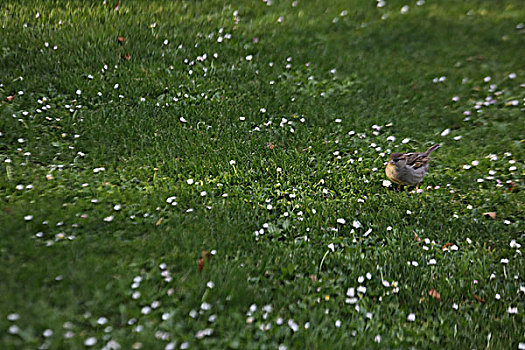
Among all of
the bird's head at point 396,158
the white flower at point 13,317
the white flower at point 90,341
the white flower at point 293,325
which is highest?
the white flower at point 13,317

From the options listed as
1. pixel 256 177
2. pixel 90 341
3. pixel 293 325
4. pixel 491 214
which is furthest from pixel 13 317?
pixel 491 214

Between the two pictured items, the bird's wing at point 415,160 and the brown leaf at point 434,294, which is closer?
the brown leaf at point 434,294

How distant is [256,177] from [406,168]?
187 centimetres

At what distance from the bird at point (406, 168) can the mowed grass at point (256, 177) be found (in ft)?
0.71

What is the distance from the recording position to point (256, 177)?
5539 millimetres

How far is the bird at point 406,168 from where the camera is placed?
532 cm

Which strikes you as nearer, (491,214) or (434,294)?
(434,294)

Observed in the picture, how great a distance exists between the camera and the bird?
5.32 m

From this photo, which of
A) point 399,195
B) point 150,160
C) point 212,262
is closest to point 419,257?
point 399,195

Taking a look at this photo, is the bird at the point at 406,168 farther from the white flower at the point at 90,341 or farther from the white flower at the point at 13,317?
the white flower at the point at 13,317

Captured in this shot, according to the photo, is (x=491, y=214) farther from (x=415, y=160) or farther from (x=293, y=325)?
(x=293, y=325)

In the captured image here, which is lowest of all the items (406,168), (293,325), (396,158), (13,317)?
(406,168)

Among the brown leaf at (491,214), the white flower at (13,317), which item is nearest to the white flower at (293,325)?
the white flower at (13,317)

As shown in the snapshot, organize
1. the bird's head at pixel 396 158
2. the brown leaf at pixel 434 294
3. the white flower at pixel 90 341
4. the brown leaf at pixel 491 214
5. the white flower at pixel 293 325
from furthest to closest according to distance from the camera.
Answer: the bird's head at pixel 396 158 < the brown leaf at pixel 491 214 < the brown leaf at pixel 434 294 < the white flower at pixel 293 325 < the white flower at pixel 90 341
